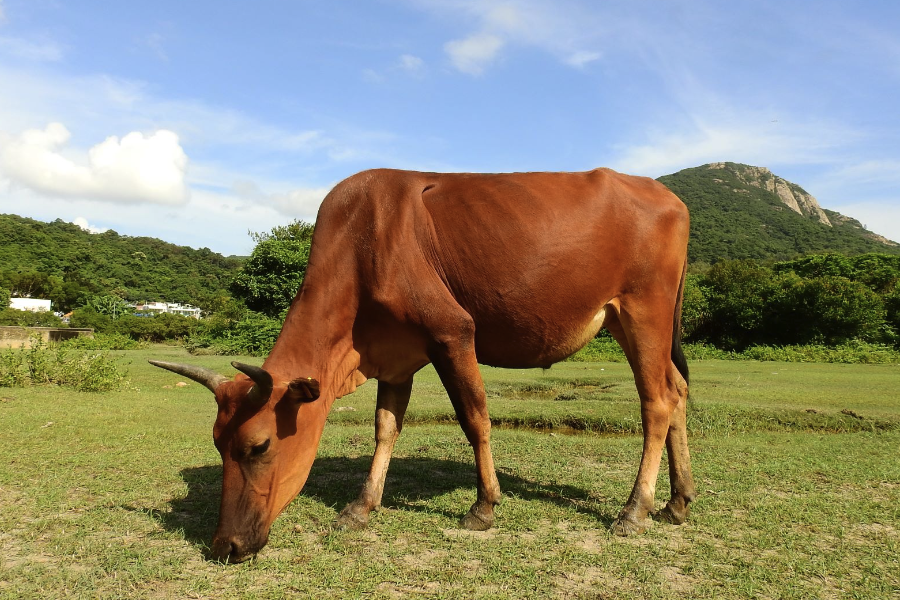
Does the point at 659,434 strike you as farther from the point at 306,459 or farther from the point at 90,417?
the point at 90,417

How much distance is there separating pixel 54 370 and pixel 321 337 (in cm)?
961

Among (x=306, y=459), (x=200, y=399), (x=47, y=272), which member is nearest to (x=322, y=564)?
(x=306, y=459)

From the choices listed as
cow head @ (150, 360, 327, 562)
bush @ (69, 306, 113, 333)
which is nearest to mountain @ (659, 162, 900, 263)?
bush @ (69, 306, 113, 333)

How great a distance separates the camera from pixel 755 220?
266 feet

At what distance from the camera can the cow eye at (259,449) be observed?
3611 millimetres

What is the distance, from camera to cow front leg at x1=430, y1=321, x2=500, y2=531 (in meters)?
4.18

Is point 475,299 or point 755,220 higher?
point 755,220

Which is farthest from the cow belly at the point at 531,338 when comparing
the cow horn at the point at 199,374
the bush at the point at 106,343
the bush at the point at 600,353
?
the bush at the point at 106,343

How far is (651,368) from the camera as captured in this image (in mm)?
4562

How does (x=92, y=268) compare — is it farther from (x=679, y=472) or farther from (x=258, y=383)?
(x=679, y=472)

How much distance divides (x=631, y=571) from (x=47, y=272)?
76.6m

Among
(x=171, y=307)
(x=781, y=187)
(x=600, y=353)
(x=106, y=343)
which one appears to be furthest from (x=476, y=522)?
(x=781, y=187)

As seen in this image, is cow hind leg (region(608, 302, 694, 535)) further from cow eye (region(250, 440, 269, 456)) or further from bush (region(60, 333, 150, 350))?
bush (region(60, 333, 150, 350))

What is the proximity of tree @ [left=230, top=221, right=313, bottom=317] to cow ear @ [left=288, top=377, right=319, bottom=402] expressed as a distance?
23.2 m
